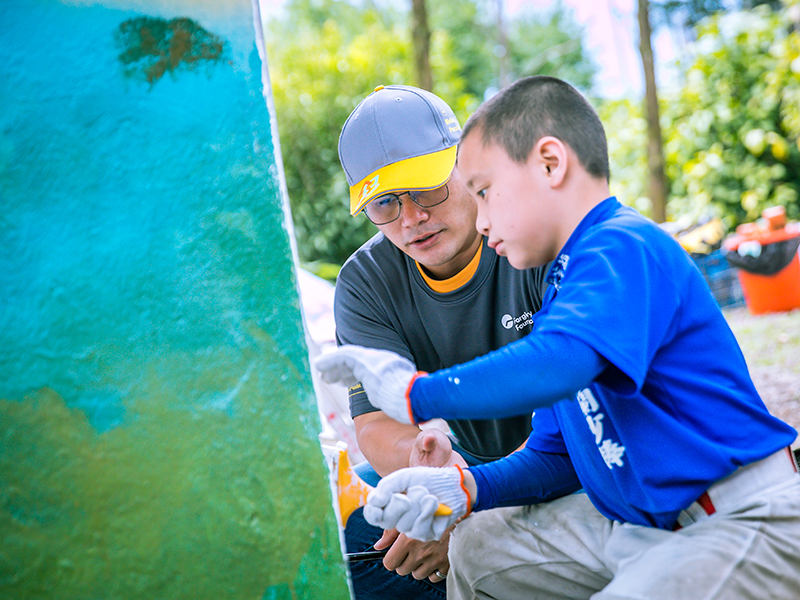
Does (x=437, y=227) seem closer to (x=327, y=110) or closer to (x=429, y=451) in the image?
(x=429, y=451)

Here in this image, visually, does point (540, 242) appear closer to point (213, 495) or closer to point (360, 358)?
point (360, 358)

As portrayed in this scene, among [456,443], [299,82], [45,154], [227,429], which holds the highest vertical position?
[299,82]

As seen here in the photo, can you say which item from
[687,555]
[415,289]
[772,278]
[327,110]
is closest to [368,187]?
[415,289]

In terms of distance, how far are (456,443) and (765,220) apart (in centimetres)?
529

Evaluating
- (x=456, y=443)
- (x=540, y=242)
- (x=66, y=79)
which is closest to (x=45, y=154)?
(x=66, y=79)

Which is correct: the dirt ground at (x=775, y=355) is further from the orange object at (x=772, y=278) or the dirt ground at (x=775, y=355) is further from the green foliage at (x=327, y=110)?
the green foliage at (x=327, y=110)

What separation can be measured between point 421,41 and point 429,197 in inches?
174

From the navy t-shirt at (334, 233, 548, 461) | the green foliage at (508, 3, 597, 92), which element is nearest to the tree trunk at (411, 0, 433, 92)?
the navy t-shirt at (334, 233, 548, 461)

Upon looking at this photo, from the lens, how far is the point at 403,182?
72.2 inches

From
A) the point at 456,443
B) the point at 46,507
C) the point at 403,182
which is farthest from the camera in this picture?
the point at 456,443

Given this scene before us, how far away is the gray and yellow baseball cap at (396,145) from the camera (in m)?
1.85

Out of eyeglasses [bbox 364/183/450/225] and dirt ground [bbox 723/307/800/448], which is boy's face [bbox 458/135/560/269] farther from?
dirt ground [bbox 723/307/800/448]

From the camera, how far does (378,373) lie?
1.14 metres

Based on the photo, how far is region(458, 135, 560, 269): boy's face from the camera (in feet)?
4.24
